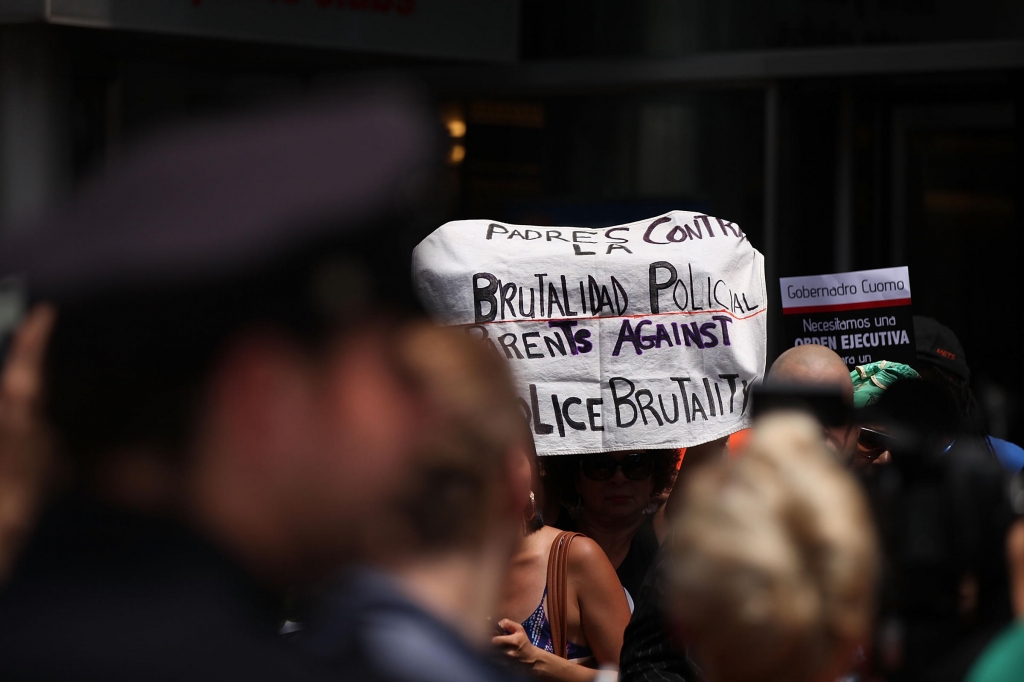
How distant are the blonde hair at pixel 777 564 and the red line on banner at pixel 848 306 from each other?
3713 millimetres

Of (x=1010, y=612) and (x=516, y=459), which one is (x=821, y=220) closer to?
(x=1010, y=612)

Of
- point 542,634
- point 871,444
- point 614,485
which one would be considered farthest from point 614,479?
point 871,444

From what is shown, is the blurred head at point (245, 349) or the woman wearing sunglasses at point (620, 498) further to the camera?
the woman wearing sunglasses at point (620, 498)

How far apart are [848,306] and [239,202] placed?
452 cm

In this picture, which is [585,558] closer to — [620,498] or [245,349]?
[620,498]

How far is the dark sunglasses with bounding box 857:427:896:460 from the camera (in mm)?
2672

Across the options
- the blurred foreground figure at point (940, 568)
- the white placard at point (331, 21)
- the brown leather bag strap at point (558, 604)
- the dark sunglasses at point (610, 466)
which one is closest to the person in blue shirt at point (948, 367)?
the dark sunglasses at point (610, 466)

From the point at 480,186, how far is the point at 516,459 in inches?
299

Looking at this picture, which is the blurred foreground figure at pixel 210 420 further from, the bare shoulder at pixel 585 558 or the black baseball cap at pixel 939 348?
Result: the black baseball cap at pixel 939 348

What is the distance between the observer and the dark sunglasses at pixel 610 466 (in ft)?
13.4

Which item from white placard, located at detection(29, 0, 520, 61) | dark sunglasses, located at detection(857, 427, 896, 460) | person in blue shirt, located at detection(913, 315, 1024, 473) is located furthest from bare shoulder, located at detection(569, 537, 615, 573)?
white placard, located at detection(29, 0, 520, 61)

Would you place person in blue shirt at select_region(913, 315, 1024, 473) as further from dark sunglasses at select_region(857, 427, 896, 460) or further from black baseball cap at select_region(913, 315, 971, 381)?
dark sunglasses at select_region(857, 427, 896, 460)

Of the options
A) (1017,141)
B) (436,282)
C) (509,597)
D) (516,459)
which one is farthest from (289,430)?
(1017,141)

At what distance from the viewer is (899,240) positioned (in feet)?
26.1
